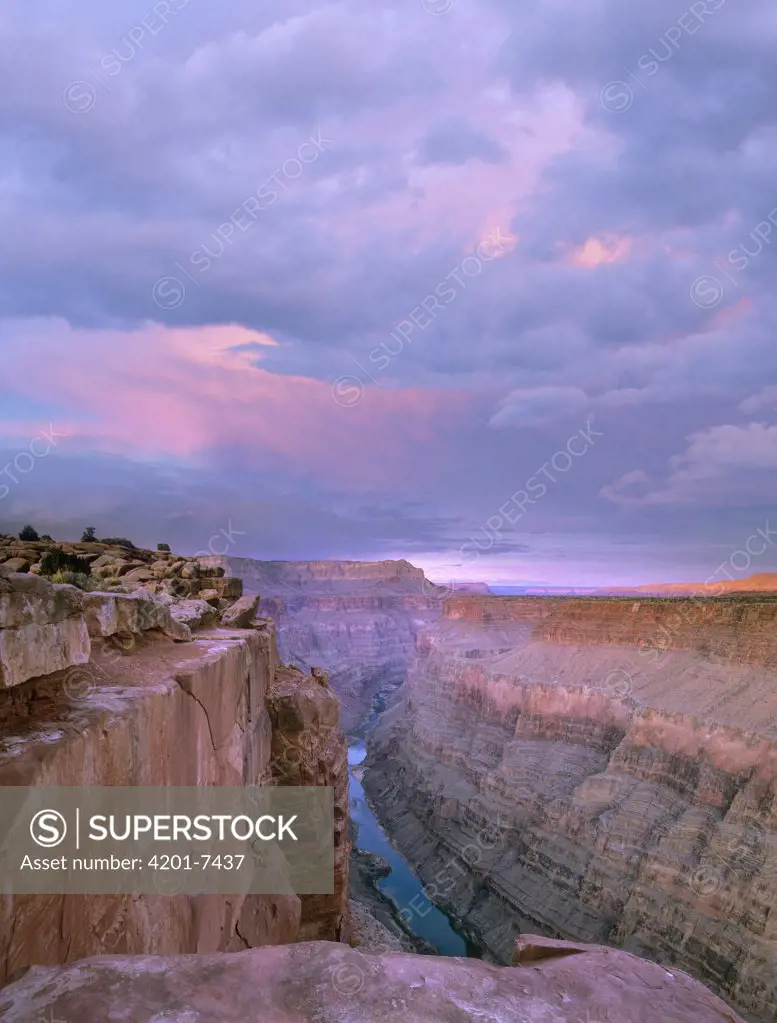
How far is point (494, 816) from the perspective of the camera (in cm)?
2664

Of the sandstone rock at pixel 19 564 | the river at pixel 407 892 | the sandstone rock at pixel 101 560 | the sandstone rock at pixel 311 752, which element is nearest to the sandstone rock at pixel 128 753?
the sandstone rock at pixel 311 752

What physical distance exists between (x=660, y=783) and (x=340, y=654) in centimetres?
6133

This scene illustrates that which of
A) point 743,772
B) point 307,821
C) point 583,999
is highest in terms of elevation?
point 583,999

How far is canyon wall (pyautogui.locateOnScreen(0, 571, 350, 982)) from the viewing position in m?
2.79

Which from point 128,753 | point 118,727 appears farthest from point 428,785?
point 118,727

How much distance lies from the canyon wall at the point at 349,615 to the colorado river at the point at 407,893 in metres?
21.8

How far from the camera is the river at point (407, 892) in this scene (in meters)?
21.7

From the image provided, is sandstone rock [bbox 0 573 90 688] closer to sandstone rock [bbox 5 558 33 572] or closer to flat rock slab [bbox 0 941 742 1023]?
flat rock slab [bbox 0 941 742 1023]

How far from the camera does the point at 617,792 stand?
22.7 meters

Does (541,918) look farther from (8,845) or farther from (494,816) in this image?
(8,845)

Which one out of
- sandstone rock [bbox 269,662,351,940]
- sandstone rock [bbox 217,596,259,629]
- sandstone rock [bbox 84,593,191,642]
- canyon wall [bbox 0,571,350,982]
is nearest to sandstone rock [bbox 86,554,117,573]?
sandstone rock [bbox 217,596,259,629]

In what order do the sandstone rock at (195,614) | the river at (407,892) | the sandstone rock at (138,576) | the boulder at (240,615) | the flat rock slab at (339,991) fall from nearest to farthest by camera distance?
the flat rock slab at (339,991) → the sandstone rock at (195,614) → the boulder at (240,615) → the sandstone rock at (138,576) → the river at (407,892)

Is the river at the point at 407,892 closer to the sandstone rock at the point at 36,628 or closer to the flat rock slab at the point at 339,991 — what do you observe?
the flat rock slab at the point at 339,991

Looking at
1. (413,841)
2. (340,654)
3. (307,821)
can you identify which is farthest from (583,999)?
(340,654)
